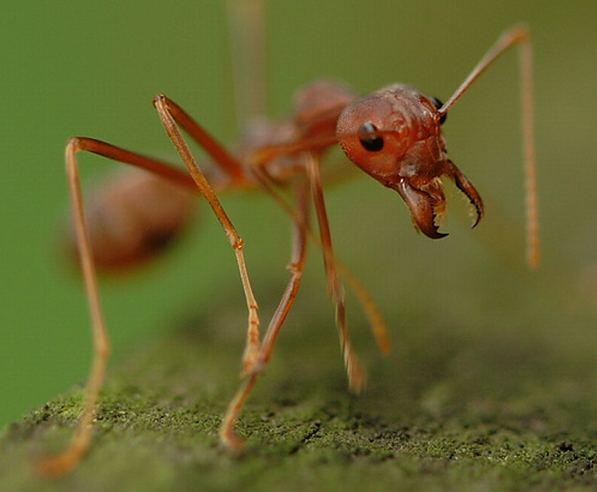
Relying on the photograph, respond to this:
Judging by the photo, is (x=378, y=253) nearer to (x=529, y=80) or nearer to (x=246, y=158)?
(x=246, y=158)

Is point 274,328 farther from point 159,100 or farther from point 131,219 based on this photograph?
point 131,219

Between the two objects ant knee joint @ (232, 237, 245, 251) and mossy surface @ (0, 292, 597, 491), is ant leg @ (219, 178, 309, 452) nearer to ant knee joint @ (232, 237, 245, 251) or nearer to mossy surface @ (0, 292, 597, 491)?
mossy surface @ (0, 292, 597, 491)

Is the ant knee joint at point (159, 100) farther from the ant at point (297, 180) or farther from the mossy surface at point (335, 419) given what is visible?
the mossy surface at point (335, 419)

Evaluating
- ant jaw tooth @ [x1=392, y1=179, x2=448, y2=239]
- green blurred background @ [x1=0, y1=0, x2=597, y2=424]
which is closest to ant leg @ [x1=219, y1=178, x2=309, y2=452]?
ant jaw tooth @ [x1=392, y1=179, x2=448, y2=239]

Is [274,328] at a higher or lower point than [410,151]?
lower

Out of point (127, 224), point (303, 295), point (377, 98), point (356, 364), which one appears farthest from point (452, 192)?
point (127, 224)

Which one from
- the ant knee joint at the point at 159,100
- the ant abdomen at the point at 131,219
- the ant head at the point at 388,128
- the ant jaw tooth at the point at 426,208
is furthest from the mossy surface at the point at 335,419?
the ant abdomen at the point at 131,219

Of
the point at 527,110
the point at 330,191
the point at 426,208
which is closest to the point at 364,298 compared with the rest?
the point at 426,208
